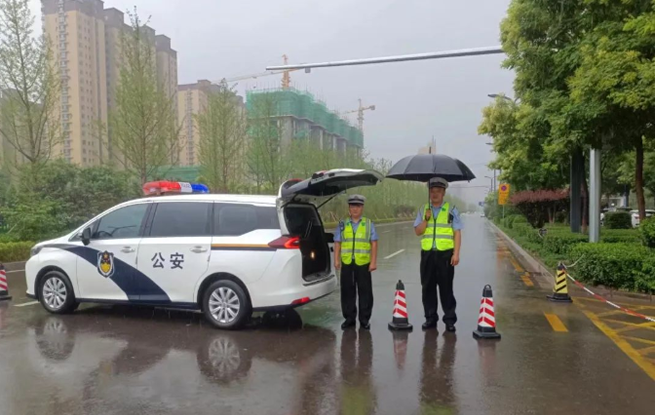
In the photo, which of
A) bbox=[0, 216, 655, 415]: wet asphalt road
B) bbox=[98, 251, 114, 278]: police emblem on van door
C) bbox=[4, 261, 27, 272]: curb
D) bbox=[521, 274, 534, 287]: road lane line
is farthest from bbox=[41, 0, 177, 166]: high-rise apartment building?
bbox=[0, 216, 655, 415]: wet asphalt road

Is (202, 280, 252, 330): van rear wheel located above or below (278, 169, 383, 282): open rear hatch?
below

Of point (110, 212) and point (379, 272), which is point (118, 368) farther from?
point (379, 272)

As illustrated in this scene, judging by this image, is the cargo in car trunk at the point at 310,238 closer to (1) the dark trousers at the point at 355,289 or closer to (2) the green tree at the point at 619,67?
(1) the dark trousers at the point at 355,289

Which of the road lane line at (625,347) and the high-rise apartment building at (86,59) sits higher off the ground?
the high-rise apartment building at (86,59)

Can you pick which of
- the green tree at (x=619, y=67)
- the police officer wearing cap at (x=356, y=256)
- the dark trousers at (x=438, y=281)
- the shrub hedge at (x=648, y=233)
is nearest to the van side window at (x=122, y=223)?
the police officer wearing cap at (x=356, y=256)

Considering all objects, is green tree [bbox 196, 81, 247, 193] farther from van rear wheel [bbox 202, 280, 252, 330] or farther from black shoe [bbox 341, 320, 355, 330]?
black shoe [bbox 341, 320, 355, 330]

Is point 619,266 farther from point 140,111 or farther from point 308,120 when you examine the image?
point 308,120

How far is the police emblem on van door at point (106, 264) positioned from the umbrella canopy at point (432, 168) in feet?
13.3

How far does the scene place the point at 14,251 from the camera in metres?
14.4

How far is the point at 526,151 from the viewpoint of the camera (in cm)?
1658

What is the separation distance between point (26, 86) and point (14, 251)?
5.60 m

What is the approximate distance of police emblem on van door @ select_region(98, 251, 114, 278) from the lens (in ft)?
23.8

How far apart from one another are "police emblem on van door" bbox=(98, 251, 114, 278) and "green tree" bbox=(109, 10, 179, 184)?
12.6 metres

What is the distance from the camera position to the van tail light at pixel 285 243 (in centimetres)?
648
